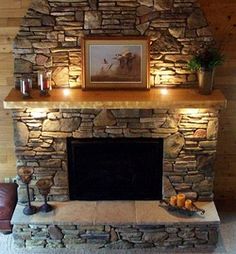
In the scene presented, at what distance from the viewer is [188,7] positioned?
4.55 m

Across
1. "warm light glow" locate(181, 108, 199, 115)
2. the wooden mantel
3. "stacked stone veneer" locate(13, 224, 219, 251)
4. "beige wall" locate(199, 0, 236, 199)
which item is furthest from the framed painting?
"stacked stone veneer" locate(13, 224, 219, 251)

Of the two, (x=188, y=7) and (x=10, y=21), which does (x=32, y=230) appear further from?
(x=188, y=7)

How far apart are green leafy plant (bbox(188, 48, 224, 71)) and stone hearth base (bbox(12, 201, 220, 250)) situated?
1423 millimetres

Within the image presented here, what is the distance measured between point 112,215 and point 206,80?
1581 millimetres

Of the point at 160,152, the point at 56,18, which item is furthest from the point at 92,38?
the point at 160,152

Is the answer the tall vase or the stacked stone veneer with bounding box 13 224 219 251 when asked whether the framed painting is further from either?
the stacked stone veneer with bounding box 13 224 219 251

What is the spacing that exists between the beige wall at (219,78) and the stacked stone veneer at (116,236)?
0.84 metres

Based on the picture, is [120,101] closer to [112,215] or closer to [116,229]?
[112,215]

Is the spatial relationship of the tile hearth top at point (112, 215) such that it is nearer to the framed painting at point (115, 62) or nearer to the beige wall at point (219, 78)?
the beige wall at point (219, 78)

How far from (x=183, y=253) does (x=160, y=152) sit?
1.00 meters

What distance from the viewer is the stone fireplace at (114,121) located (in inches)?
180

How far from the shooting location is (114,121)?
4.73 metres

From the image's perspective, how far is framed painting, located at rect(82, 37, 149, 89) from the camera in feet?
15.2

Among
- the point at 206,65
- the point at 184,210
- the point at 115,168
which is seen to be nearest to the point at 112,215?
the point at 115,168
